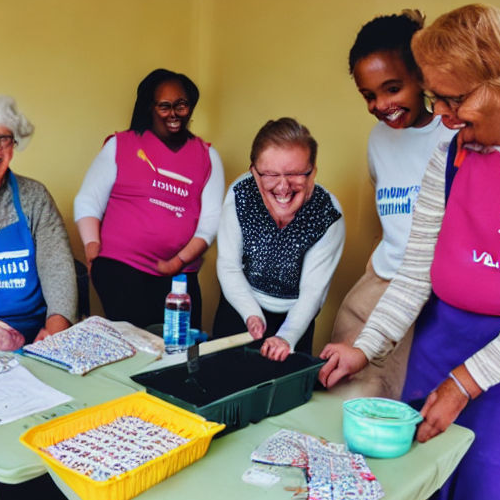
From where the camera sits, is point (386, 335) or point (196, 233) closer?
point (386, 335)

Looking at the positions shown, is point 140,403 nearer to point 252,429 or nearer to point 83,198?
point 252,429

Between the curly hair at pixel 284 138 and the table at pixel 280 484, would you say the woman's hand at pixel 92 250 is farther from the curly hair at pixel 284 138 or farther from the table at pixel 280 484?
the table at pixel 280 484

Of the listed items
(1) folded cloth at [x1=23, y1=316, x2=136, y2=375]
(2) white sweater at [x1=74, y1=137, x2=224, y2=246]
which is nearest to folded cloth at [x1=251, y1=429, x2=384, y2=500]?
(1) folded cloth at [x1=23, y1=316, x2=136, y2=375]

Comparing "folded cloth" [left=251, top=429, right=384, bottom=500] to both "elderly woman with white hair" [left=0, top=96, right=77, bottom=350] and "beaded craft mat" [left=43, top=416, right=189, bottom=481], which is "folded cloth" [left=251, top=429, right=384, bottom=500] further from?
"elderly woman with white hair" [left=0, top=96, right=77, bottom=350]

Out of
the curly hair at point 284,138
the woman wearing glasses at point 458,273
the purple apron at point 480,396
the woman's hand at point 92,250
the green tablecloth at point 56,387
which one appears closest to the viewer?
the green tablecloth at point 56,387

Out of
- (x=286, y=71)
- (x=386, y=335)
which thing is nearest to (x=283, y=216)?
(x=386, y=335)

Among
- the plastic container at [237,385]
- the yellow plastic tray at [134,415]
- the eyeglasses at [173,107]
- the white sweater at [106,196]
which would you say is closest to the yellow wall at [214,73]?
the white sweater at [106,196]

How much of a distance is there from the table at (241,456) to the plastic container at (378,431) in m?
0.02

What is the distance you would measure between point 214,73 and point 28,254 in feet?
6.08

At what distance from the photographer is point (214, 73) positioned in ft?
11.0

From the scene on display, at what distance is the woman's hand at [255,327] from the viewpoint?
178 centimetres

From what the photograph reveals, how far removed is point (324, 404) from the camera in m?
1.29

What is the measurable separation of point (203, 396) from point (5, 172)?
1227 mm

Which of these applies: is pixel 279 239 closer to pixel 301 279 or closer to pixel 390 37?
pixel 301 279
